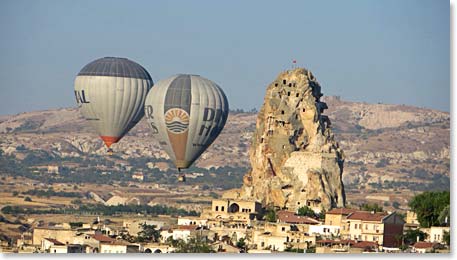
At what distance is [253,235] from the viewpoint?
6712 centimetres

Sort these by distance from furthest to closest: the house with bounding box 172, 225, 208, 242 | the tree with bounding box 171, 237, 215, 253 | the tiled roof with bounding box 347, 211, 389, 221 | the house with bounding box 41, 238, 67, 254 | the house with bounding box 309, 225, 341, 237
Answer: the house with bounding box 172, 225, 208, 242 < the tiled roof with bounding box 347, 211, 389, 221 < the house with bounding box 309, 225, 341, 237 < the house with bounding box 41, 238, 67, 254 < the tree with bounding box 171, 237, 215, 253

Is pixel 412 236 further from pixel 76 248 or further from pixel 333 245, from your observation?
pixel 76 248

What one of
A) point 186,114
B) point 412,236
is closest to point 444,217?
point 412,236

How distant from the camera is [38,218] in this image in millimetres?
104000

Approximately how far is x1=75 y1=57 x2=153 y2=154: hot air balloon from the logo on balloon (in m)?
2.65

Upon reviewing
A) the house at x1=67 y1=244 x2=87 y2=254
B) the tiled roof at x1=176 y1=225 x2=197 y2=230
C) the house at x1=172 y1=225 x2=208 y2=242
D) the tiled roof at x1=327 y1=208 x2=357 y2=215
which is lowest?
the house at x1=67 y1=244 x2=87 y2=254

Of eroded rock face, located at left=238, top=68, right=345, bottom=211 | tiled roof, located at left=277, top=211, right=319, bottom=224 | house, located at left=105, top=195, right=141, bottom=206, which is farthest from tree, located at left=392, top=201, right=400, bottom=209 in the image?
tiled roof, located at left=277, top=211, right=319, bottom=224

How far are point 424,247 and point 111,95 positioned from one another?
1654 centimetres

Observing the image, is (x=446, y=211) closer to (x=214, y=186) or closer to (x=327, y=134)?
(x=327, y=134)

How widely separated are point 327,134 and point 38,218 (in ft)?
91.4

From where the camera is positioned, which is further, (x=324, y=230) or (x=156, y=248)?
(x=324, y=230)

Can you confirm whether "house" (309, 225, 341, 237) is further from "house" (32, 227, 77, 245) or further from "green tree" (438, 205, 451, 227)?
"house" (32, 227, 77, 245)

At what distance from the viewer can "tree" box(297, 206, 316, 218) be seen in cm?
7488

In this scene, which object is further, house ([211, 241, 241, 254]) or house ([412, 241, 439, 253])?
house ([211, 241, 241, 254])
